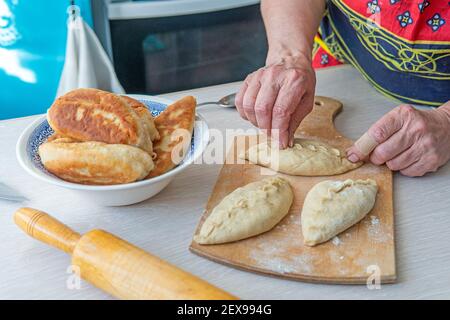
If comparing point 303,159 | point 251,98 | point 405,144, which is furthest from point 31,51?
point 405,144

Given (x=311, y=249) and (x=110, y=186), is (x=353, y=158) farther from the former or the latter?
(x=110, y=186)

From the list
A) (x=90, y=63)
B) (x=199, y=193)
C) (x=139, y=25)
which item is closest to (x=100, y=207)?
(x=199, y=193)

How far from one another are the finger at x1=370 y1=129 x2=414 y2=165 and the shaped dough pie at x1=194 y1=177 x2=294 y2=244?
0.19 metres

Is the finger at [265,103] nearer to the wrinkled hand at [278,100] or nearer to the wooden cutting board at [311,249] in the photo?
the wrinkled hand at [278,100]

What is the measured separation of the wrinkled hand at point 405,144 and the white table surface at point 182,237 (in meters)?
0.03

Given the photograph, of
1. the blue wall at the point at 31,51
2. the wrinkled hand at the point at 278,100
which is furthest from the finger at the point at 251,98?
the blue wall at the point at 31,51

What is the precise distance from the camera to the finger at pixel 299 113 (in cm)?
95

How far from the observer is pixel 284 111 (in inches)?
36.1

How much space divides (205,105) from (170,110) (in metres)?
0.25

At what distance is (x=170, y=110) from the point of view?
879 millimetres

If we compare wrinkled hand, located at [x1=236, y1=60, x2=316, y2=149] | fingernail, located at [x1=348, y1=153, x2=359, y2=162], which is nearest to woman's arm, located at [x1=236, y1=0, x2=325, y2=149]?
wrinkled hand, located at [x1=236, y1=60, x2=316, y2=149]

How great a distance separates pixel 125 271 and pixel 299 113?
0.47 m

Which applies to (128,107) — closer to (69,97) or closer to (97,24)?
(69,97)

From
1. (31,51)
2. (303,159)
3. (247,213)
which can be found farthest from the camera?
(31,51)
